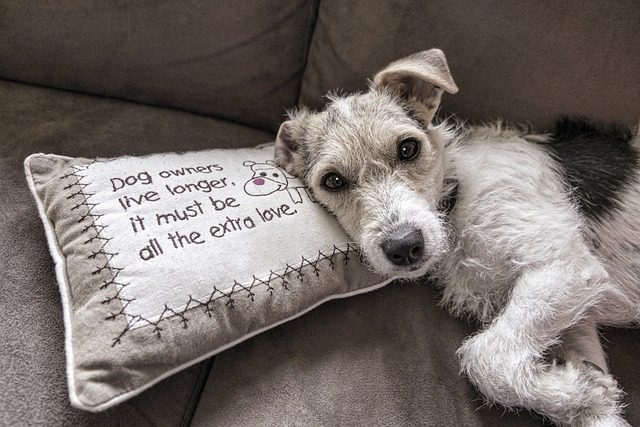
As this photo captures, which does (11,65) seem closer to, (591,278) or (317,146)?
(317,146)

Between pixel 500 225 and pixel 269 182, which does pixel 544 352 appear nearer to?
pixel 500 225

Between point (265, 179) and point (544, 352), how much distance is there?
1253 millimetres

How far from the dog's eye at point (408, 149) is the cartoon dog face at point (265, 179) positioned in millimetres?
471

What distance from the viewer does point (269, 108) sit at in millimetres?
2467

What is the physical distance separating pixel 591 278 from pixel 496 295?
1.13ft

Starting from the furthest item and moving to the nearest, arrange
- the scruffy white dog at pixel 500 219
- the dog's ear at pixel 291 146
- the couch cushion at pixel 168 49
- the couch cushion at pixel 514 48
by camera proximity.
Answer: the couch cushion at pixel 168 49
the dog's ear at pixel 291 146
the couch cushion at pixel 514 48
the scruffy white dog at pixel 500 219

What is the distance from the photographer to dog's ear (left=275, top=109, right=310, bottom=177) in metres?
2.02

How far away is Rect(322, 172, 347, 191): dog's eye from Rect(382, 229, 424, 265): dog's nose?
351 millimetres

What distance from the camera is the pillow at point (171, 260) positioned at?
4.43ft

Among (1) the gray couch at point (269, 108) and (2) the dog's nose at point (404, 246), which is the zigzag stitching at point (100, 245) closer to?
(1) the gray couch at point (269, 108)

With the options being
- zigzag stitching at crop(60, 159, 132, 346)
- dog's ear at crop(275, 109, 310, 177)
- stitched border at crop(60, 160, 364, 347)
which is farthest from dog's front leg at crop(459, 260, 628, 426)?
zigzag stitching at crop(60, 159, 132, 346)

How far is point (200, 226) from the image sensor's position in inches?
63.3

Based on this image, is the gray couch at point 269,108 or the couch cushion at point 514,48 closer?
the gray couch at point 269,108

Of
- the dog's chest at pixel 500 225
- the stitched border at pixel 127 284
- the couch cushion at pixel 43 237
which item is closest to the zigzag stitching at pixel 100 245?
the stitched border at pixel 127 284
